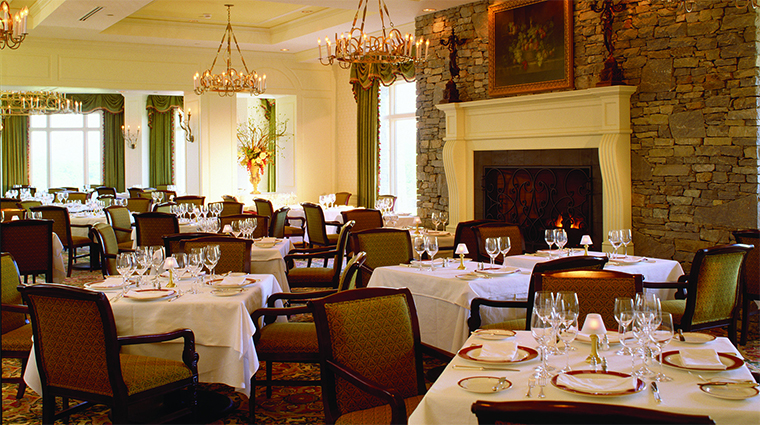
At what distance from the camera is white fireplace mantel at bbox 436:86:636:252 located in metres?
7.00

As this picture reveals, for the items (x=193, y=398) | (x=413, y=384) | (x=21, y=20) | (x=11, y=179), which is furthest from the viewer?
(x=11, y=179)

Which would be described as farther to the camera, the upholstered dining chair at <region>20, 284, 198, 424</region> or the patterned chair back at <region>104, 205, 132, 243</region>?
the patterned chair back at <region>104, 205, 132, 243</region>

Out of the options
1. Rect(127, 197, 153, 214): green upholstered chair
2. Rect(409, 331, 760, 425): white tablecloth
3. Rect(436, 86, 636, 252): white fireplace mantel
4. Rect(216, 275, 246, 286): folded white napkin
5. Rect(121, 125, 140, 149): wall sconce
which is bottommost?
Rect(409, 331, 760, 425): white tablecloth

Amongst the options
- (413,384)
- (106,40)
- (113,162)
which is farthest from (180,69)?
(413,384)

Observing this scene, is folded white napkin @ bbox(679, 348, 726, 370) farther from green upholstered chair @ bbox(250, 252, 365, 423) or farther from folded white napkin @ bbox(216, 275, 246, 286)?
folded white napkin @ bbox(216, 275, 246, 286)

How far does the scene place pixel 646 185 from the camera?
22.8 feet

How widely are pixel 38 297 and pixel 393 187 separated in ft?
30.5

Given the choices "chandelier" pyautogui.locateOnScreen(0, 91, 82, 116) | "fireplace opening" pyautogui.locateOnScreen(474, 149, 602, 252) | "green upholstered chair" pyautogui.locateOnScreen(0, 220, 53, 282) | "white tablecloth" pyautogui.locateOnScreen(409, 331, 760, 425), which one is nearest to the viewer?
"white tablecloth" pyautogui.locateOnScreen(409, 331, 760, 425)

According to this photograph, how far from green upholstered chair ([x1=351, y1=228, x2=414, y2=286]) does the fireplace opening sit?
2.80 metres

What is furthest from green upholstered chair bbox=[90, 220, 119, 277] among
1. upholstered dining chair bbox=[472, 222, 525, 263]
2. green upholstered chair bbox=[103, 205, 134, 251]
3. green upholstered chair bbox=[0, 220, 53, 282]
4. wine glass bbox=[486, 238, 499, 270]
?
wine glass bbox=[486, 238, 499, 270]

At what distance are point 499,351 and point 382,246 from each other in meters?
3.15

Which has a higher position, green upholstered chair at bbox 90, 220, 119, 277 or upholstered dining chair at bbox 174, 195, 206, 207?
upholstered dining chair at bbox 174, 195, 206, 207

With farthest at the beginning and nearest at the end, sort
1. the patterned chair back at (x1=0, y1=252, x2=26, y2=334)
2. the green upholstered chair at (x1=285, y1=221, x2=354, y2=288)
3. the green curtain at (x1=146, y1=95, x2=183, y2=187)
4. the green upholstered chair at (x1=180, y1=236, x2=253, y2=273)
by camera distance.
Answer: the green curtain at (x1=146, y1=95, x2=183, y2=187), the green upholstered chair at (x1=285, y1=221, x2=354, y2=288), the green upholstered chair at (x1=180, y1=236, x2=253, y2=273), the patterned chair back at (x1=0, y1=252, x2=26, y2=334)

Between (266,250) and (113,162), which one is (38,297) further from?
(113,162)
